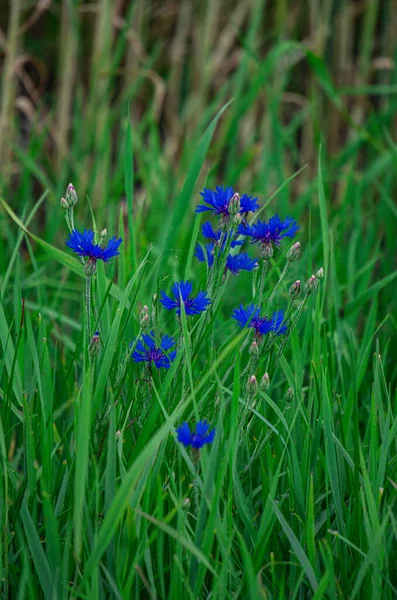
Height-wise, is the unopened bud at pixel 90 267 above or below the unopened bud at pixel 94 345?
above

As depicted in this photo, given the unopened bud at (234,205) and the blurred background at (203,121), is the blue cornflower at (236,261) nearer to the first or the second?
the unopened bud at (234,205)

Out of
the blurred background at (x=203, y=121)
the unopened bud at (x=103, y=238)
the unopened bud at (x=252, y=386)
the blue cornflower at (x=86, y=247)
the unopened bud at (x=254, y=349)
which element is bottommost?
the unopened bud at (x=252, y=386)

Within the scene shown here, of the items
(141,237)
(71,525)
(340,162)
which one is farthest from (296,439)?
(340,162)

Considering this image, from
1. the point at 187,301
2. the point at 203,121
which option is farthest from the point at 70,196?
the point at 203,121

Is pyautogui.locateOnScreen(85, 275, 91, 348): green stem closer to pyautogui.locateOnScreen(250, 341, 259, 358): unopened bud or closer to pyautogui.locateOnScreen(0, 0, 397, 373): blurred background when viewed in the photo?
pyautogui.locateOnScreen(250, 341, 259, 358): unopened bud

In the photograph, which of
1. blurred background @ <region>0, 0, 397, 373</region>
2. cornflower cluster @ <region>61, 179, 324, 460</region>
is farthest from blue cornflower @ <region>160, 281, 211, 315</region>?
blurred background @ <region>0, 0, 397, 373</region>

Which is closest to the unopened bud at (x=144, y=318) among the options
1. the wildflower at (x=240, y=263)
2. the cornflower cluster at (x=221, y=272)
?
the cornflower cluster at (x=221, y=272)

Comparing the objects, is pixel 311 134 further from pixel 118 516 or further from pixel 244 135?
pixel 118 516
